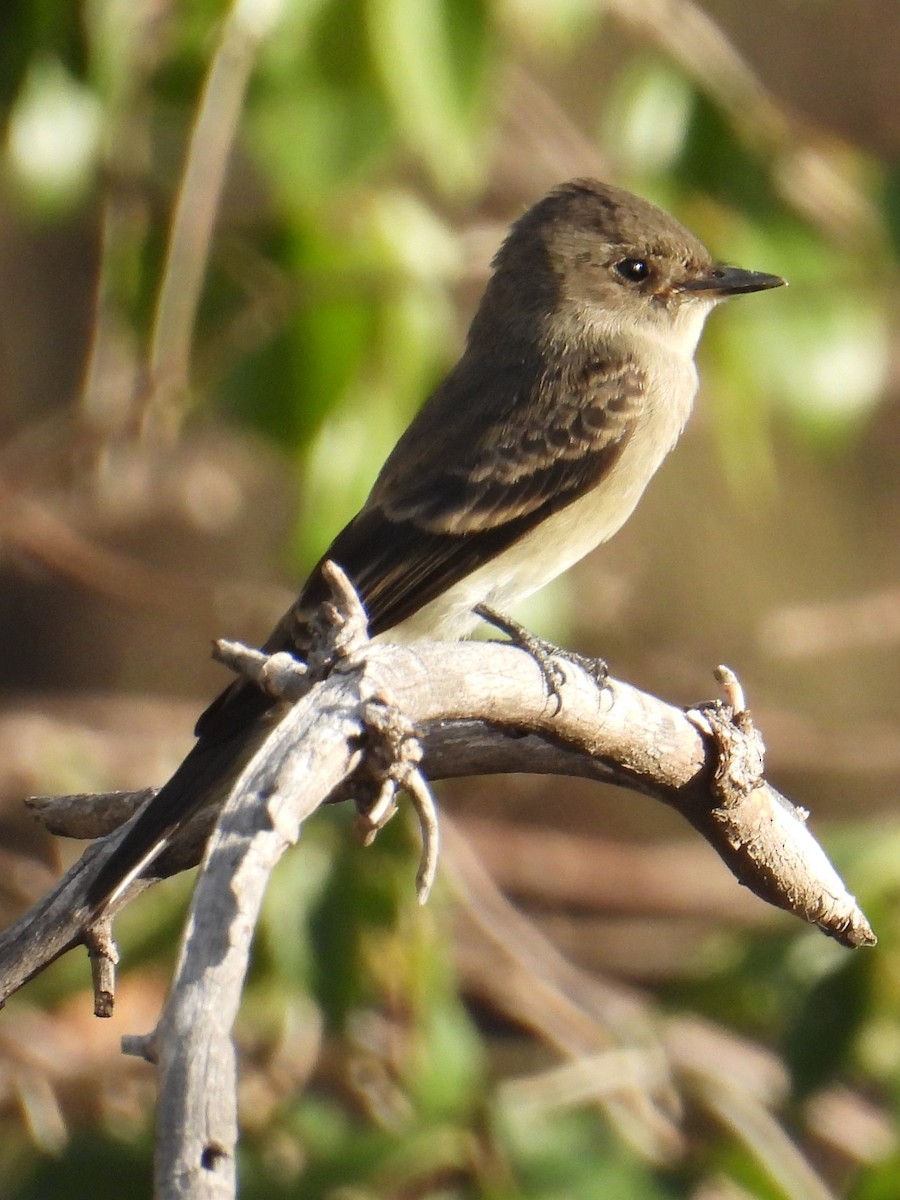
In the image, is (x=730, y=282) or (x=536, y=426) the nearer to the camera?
(x=536, y=426)

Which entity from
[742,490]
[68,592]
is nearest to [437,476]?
[742,490]

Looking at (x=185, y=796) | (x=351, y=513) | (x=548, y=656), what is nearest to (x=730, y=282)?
(x=351, y=513)

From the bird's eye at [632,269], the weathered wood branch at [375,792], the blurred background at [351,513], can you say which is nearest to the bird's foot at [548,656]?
the weathered wood branch at [375,792]

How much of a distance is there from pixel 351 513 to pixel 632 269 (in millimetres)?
945

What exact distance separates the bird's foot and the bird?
57 millimetres

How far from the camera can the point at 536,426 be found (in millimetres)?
3781

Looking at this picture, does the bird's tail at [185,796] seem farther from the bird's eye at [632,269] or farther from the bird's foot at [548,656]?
the bird's eye at [632,269]

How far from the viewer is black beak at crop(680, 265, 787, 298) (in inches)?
157

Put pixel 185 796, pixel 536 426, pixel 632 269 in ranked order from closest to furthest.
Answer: pixel 185 796
pixel 536 426
pixel 632 269

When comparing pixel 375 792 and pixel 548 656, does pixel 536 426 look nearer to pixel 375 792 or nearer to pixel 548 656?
pixel 548 656

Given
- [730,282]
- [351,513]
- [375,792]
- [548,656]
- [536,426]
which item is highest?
[730,282]

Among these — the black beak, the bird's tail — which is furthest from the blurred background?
the bird's tail

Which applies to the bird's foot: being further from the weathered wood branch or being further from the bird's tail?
the bird's tail

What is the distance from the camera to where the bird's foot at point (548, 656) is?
7.97 feet
